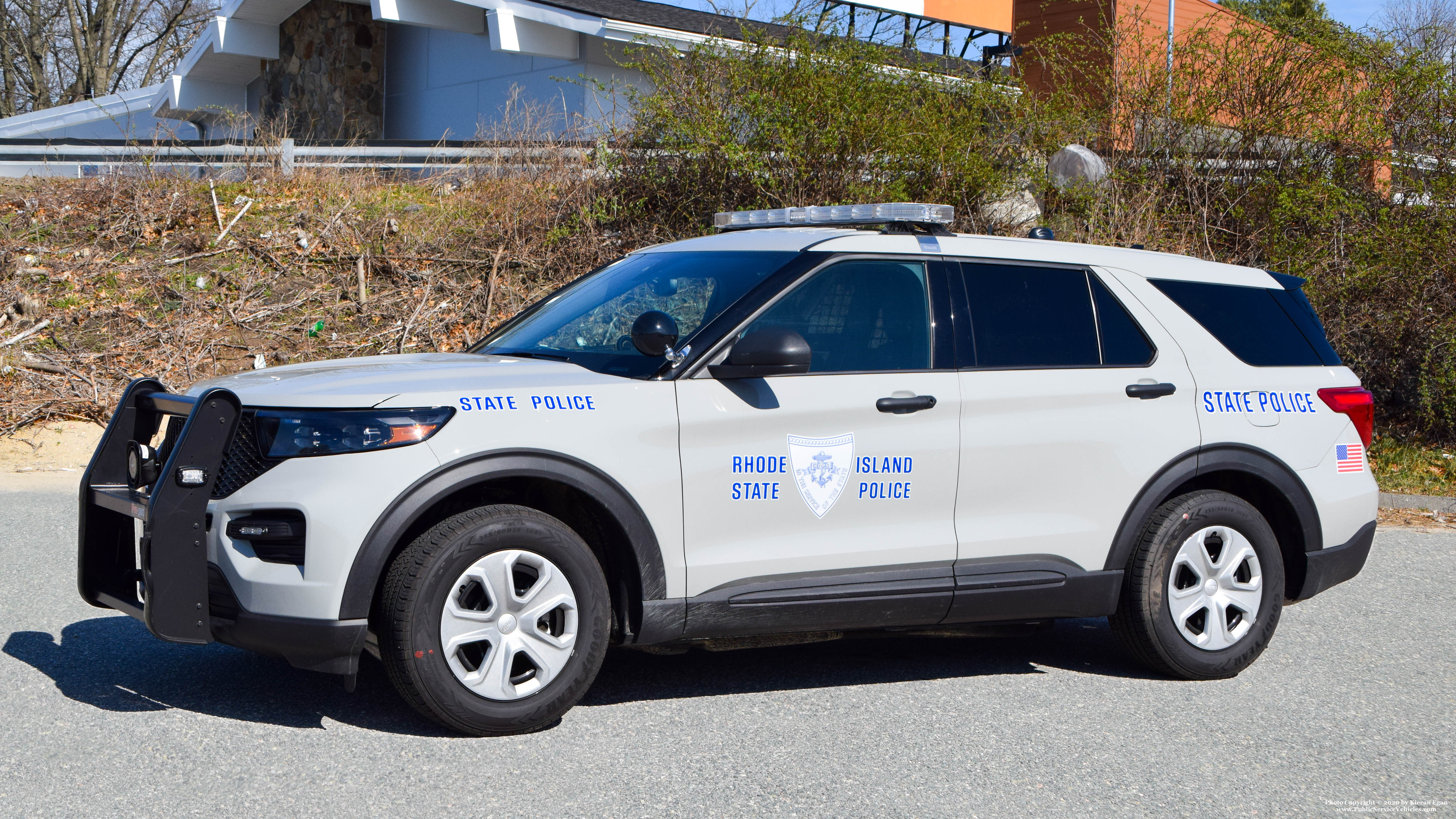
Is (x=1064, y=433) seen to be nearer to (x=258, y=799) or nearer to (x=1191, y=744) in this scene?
(x=1191, y=744)

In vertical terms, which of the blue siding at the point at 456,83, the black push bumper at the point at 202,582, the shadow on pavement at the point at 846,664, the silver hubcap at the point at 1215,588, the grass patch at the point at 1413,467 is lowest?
the shadow on pavement at the point at 846,664

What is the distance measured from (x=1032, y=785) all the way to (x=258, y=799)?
7.70 feet

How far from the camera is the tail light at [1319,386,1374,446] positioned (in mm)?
5656

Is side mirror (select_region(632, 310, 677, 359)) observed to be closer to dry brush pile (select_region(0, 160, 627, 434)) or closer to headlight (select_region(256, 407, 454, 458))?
headlight (select_region(256, 407, 454, 458))

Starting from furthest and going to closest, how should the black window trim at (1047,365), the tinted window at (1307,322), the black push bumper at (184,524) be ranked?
the tinted window at (1307,322), the black window trim at (1047,365), the black push bumper at (184,524)

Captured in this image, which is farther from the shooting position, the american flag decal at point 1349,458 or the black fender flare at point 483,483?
the american flag decal at point 1349,458

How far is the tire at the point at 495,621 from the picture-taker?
4133 mm

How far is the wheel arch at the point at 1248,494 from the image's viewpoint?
5.19 metres

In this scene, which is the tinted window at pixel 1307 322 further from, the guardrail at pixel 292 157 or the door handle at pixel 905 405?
the guardrail at pixel 292 157

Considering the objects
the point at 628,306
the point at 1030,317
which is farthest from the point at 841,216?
the point at 628,306

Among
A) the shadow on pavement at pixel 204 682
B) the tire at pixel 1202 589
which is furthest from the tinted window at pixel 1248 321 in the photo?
the shadow on pavement at pixel 204 682

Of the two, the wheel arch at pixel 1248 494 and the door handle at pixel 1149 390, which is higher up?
the door handle at pixel 1149 390

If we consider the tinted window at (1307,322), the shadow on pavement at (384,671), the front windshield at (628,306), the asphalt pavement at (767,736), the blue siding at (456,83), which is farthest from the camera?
the blue siding at (456,83)

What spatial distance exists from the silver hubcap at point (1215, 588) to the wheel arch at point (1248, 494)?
22 cm
